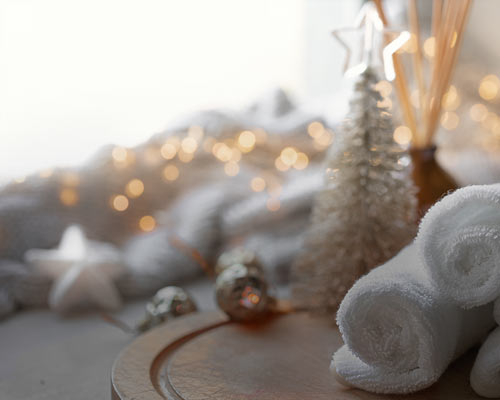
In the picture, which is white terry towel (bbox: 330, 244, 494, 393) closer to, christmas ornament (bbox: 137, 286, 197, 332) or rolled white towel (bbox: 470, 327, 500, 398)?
rolled white towel (bbox: 470, 327, 500, 398)

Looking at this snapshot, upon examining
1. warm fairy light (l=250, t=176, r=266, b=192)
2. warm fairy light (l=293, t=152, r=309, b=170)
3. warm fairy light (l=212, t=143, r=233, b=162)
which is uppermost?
warm fairy light (l=212, t=143, r=233, b=162)

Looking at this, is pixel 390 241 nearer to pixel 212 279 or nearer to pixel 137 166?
pixel 212 279

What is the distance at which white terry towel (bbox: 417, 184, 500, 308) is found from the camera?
A: 0.42 m

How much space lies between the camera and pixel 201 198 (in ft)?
3.33

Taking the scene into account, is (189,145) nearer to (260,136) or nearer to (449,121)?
(260,136)

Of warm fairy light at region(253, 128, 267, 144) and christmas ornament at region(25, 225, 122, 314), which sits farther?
warm fairy light at region(253, 128, 267, 144)

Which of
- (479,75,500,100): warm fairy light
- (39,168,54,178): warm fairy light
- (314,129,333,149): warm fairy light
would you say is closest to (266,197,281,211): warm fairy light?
(314,129,333,149): warm fairy light

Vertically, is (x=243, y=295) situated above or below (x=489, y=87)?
below

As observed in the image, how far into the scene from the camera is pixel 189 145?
1.08 metres

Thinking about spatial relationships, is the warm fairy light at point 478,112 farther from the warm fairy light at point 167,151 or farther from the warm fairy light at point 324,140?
the warm fairy light at point 167,151

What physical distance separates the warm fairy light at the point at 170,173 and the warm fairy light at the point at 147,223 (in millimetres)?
83

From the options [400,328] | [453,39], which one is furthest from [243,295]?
[453,39]

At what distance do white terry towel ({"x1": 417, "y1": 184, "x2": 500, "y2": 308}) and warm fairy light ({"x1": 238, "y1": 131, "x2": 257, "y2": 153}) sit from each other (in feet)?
2.26

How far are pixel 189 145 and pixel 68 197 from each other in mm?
245
